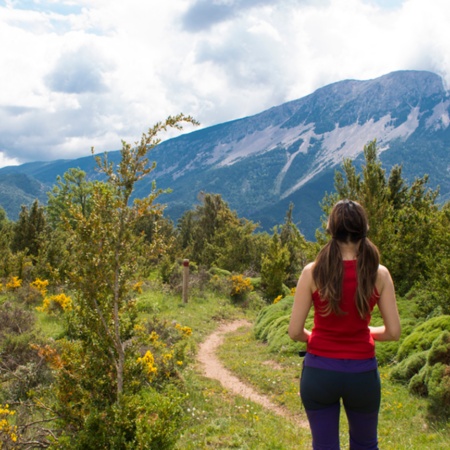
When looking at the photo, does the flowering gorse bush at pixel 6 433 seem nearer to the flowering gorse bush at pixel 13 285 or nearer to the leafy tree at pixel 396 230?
the flowering gorse bush at pixel 13 285

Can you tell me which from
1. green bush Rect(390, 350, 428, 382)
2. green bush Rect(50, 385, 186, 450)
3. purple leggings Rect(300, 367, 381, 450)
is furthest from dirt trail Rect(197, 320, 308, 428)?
purple leggings Rect(300, 367, 381, 450)

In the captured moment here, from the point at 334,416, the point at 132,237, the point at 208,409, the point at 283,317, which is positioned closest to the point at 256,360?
the point at 283,317

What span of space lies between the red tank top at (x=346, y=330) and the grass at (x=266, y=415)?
134 inches

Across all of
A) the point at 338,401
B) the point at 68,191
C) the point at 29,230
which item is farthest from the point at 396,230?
the point at 68,191

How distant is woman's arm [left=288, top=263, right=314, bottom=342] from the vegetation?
213 cm

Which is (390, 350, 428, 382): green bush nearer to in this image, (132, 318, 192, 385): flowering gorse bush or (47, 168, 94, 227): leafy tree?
(132, 318, 192, 385): flowering gorse bush

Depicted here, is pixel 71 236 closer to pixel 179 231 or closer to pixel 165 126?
pixel 165 126

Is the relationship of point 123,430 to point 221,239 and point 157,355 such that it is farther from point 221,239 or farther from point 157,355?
point 221,239

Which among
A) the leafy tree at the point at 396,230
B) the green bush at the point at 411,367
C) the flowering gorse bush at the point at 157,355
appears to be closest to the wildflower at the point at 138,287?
the flowering gorse bush at the point at 157,355

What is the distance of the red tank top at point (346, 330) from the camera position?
2807 millimetres

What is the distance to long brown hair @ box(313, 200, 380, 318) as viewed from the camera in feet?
9.11

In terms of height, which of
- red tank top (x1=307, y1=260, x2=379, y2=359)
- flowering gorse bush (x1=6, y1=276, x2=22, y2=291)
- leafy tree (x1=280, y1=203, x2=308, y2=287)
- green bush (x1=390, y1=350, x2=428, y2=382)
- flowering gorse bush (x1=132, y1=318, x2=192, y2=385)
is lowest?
leafy tree (x1=280, y1=203, x2=308, y2=287)

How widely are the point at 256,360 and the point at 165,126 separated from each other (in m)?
7.78

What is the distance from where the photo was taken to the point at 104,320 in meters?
4.52
